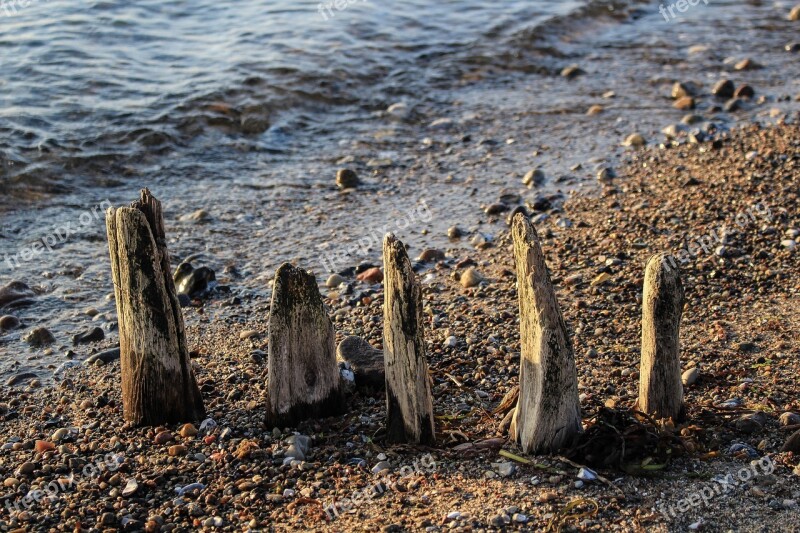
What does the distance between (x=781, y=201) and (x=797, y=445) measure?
494cm

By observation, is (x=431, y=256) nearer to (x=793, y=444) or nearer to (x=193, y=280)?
(x=193, y=280)

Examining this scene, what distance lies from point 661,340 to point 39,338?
5.83 metres

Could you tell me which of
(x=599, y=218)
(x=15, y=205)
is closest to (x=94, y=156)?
(x=15, y=205)

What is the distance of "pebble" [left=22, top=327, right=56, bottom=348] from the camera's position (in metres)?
8.62

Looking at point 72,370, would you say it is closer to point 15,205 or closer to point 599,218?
point 15,205

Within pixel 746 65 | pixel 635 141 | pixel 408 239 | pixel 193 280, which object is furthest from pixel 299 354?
pixel 746 65

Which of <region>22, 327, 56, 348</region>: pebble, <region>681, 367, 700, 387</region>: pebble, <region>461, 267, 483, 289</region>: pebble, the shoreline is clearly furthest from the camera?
<region>461, 267, 483, 289</region>: pebble

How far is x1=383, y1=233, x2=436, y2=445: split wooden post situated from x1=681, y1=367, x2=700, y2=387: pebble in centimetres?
200

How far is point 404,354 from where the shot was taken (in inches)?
226

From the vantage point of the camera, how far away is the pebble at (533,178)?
11922mm

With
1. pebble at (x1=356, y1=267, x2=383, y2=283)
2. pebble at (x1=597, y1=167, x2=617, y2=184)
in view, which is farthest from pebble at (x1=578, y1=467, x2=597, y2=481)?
pebble at (x1=597, y1=167, x2=617, y2=184)

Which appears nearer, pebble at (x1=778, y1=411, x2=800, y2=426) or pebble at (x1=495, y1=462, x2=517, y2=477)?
pebble at (x1=495, y1=462, x2=517, y2=477)

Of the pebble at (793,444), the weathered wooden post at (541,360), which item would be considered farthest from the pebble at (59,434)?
the pebble at (793,444)

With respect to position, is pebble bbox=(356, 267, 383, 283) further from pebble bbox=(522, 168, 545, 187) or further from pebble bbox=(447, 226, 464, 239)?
pebble bbox=(522, 168, 545, 187)
